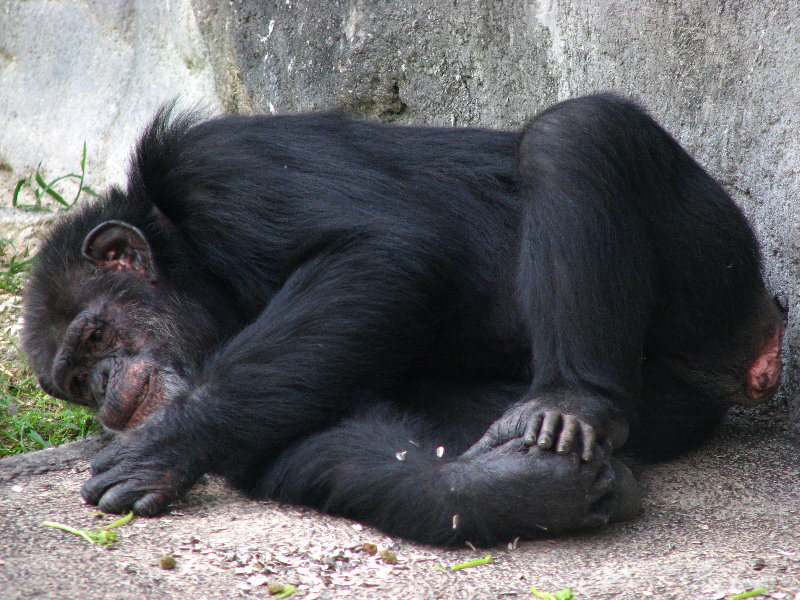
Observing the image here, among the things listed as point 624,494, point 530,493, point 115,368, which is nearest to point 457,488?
point 530,493

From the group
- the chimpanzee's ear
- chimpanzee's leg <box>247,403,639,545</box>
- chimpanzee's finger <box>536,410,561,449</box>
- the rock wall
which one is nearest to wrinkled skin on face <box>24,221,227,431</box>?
the chimpanzee's ear

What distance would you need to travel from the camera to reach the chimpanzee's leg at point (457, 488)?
8.61 ft

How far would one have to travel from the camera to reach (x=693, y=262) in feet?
10.7

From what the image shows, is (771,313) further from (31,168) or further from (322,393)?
(31,168)

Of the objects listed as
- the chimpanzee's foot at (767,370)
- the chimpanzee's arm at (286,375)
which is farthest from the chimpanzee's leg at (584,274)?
the chimpanzee's foot at (767,370)

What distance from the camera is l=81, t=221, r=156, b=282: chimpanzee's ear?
345 cm

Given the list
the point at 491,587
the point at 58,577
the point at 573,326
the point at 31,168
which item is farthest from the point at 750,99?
the point at 31,168

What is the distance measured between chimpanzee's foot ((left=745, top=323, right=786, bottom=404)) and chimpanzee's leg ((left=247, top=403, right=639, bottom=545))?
0.94 meters

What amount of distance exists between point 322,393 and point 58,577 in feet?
3.38

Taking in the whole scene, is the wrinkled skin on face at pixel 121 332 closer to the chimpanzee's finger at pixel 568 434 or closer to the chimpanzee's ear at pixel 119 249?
the chimpanzee's ear at pixel 119 249

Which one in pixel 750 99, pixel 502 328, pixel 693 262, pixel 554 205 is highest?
pixel 750 99

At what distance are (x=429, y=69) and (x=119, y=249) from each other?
220 centimetres

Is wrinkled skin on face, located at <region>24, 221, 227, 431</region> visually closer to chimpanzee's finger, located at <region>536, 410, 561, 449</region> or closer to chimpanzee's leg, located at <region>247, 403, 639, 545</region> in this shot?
chimpanzee's leg, located at <region>247, 403, 639, 545</region>

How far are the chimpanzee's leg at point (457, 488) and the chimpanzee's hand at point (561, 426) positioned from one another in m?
0.04
